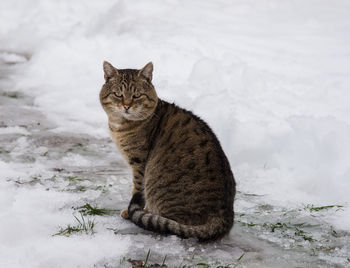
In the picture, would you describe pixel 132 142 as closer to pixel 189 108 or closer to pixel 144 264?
pixel 144 264

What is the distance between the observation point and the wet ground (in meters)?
2.72

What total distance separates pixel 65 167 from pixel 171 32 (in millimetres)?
5197

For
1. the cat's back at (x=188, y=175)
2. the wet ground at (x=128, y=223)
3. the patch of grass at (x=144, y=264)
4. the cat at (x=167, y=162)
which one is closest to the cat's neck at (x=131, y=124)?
the cat at (x=167, y=162)

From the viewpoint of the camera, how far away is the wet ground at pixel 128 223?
8.92 ft

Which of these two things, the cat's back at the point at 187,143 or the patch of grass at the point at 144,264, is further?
Answer: the cat's back at the point at 187,143

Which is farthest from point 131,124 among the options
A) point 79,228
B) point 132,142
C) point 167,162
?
point 79,228

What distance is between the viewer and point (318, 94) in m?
6.32

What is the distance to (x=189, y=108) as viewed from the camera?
5.72m

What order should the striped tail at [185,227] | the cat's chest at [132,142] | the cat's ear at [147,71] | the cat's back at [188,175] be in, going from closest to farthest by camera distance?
1. the striped tail at [185,227]
2. the cat's back at [188,175]
3. the cat's chest at [132,142]
4. the cat's ear at [147,71]

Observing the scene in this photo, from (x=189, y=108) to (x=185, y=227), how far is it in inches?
118

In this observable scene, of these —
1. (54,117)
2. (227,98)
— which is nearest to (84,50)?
(54,117)

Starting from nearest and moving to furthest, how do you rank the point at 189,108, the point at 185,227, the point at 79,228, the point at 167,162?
1. the point at 185,227
2. the point at 79,228
3. the point at 167,162
4. the point at 189,108

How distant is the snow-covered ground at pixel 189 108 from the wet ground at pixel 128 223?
14mm

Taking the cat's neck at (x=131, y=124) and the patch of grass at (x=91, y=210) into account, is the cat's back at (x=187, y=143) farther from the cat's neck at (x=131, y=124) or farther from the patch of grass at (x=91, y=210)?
the patch of grass at (x=91, y=210)
